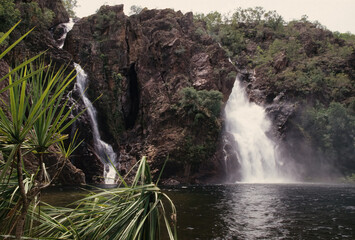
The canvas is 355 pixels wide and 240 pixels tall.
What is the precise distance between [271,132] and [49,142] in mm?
42774

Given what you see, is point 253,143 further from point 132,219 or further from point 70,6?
point 70,6

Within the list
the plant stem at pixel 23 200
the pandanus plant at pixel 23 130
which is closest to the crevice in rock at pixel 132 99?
the pandanus plant at pixel 23 130

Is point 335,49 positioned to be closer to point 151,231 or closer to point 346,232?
point 346,232

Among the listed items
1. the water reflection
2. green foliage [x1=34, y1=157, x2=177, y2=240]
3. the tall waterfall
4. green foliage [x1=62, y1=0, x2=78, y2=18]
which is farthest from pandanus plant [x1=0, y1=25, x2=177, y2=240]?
A: green foliage [x1=62, y1=0, x2=78, y2=18]

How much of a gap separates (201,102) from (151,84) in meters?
7.83

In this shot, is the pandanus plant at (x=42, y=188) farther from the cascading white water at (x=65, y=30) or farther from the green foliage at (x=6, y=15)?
the cascading white water at (x=65, y=30)

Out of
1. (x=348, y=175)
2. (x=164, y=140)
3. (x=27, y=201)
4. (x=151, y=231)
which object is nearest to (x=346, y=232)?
(x=151, y=231)

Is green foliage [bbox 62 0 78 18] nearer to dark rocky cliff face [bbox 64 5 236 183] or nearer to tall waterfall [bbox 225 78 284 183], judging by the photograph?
dark rocky cliff face [bbox 64 5 236 183]

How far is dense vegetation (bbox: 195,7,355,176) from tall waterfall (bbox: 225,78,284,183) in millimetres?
6004

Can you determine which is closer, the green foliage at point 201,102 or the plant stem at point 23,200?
the plant stem at point 23,200

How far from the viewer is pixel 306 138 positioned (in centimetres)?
4312

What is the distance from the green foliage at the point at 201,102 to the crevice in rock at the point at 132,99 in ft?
24.6

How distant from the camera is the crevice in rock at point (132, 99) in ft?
126

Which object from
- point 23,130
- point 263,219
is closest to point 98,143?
point 263,219
